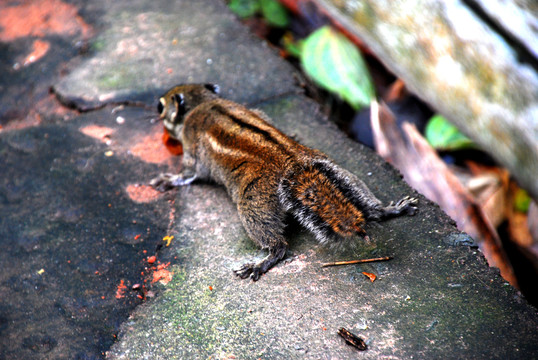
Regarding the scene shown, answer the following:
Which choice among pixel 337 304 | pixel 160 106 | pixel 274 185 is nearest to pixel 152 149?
pixel 160 106

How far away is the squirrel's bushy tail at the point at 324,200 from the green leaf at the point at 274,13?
3.94 m

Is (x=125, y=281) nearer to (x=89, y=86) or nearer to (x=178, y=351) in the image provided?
(x=178, y=351)

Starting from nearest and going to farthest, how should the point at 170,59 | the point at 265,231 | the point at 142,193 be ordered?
1. the point at 265,231
2. the point at 142,193
3. the point at 170,59

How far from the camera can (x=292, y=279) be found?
3.00m

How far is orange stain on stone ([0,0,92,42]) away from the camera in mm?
5738

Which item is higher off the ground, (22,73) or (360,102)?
(360,102)

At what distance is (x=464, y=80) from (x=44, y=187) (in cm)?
313

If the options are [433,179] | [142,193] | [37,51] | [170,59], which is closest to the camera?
[142,193]

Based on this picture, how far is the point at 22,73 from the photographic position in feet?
17.2

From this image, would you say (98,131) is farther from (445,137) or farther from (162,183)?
(445,137)

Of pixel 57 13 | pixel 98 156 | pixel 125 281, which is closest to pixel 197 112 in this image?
pixel 98 156

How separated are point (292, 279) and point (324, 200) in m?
0.50

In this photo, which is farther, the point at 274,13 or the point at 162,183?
the point at 274,13

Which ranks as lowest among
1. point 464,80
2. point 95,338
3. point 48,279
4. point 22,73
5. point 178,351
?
point 22,73
